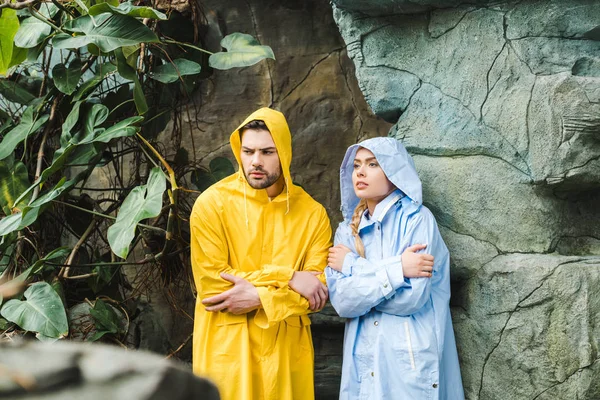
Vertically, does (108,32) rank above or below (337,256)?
above

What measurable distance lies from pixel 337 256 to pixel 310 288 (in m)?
0.16

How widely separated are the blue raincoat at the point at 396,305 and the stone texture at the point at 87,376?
2.29 metres

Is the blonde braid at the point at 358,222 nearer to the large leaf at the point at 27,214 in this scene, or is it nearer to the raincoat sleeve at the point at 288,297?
the raincoat sleeve at the point at 288,297

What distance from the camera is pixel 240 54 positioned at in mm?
3670

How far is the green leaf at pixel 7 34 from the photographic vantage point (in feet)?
11.6

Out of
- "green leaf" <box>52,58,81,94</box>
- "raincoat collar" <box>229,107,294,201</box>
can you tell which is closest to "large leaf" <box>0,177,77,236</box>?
"green leaf" <box>52,58,81,94</box>

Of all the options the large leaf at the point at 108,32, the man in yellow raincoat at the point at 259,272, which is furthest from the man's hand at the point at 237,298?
the large leaf at the point at 108,32

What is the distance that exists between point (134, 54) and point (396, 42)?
119cm

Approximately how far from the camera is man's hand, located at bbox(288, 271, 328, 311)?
3.09m

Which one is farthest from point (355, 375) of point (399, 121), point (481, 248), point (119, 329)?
point (119, 329)

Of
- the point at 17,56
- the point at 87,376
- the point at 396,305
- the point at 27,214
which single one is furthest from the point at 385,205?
the point at 87,376

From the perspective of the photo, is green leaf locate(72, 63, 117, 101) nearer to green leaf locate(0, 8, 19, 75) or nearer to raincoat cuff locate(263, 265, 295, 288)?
green leaf locate(0, 8, 19, 75)

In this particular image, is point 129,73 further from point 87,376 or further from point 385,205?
point 87,376

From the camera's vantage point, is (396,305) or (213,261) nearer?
(396,305)
